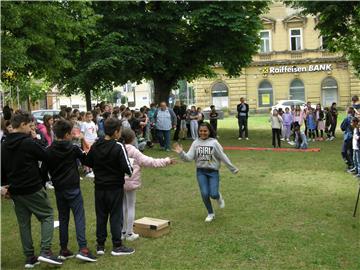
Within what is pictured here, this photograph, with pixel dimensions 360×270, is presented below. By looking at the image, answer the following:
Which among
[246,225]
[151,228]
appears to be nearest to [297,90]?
[246,225]

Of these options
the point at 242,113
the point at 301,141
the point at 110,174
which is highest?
the point at 242,113

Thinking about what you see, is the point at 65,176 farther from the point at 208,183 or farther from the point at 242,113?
the point at 242,113

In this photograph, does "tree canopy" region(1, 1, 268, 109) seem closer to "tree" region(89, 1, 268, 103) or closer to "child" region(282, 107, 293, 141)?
"tree" region(89, 1, 268, 103)

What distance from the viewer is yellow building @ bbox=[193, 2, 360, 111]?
50.8 m

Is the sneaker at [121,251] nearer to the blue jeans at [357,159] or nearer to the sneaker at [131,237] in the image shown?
the sneaker at [131,237]

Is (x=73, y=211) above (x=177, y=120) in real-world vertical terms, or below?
below

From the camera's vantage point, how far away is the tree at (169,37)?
2162 cm

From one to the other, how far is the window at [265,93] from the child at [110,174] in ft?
155

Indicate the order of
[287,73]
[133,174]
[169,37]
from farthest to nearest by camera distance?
[287,73] < [169,37] < [133,174]

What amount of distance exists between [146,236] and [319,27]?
59.6ft

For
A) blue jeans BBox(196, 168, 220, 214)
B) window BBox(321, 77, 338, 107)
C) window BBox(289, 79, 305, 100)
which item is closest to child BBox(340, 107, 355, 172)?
blue jeans BBox(196, 168, 220, 214)

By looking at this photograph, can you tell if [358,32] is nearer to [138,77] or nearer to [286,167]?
[286,167]

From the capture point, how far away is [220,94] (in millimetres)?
53625

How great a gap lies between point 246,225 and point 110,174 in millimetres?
2735
